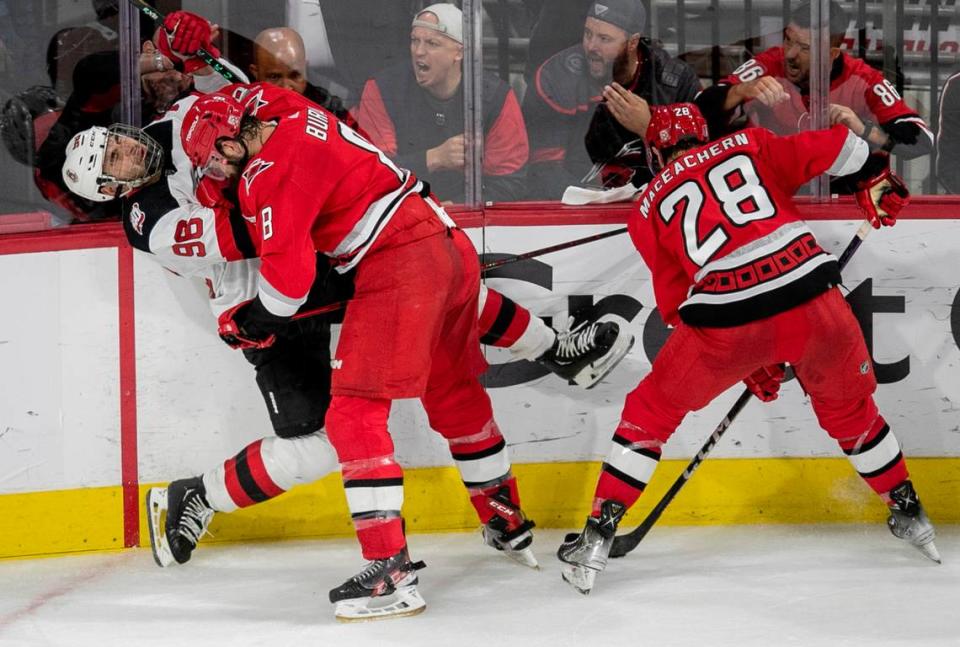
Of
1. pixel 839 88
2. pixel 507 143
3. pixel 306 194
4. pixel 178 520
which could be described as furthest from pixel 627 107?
pixel 178 520

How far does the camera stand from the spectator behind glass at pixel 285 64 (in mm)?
3365

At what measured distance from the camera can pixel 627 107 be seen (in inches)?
137

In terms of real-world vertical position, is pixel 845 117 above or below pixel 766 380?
above

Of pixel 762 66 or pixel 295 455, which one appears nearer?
pixel 295 455

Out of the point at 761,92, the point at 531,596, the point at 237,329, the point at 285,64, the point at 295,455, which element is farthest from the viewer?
the point at 761,92

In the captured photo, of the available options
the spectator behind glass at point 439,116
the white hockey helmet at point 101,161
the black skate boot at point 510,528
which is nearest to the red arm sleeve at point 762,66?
Result: the spectator behind glass at point 439,116

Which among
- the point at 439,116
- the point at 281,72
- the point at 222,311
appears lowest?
the point at 222,311

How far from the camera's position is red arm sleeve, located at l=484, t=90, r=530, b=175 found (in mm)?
3477

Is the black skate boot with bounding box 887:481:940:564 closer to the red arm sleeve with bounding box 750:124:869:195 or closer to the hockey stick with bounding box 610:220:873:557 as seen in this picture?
the hockey stick with bounding box 610:220:873:557

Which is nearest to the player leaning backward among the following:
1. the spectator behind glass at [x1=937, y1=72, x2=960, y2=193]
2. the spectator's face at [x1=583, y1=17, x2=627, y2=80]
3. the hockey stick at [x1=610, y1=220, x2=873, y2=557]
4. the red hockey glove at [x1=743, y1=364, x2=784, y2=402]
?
the hockey stick at [x1=610, y1=220, x2=873, y2=557]

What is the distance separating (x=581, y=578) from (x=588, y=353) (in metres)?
0.60

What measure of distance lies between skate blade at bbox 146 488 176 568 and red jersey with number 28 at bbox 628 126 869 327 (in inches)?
53.3

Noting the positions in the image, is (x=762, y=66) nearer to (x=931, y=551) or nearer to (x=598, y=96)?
(x=598, y=96)

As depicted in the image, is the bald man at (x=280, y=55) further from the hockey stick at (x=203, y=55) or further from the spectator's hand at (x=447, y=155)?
the spectator's hand at (x=447, y=155)
